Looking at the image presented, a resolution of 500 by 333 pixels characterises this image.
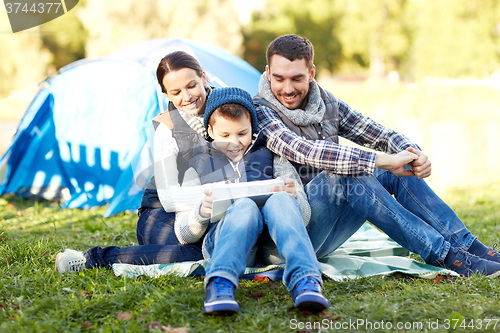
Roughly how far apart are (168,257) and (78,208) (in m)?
2.80

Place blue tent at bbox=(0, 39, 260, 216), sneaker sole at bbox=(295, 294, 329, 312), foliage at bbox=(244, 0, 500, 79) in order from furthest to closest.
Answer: foliage at bbox=(244, 0, 500, 79) → blue tent at bbox=(0, 39, 260, 216) → sneaker sole at bbox=(295, 294, 329, 312)

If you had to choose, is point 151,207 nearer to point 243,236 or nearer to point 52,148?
point 243,236

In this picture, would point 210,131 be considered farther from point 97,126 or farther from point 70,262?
point 97,126

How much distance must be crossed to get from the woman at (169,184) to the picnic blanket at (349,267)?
4.2 inches

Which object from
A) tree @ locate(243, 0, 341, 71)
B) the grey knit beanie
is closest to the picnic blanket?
the grey knit beanie

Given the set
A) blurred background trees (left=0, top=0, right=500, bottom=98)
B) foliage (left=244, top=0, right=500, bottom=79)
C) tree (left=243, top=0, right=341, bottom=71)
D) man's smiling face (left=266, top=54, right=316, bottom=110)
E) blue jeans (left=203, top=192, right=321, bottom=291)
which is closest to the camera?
blue jeans (left=203, top=192, right=321, bottom=291)

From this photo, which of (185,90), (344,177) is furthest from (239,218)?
(185,90)

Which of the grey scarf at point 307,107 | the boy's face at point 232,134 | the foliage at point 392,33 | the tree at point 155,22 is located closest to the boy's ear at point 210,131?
the boy's face at point 232,134

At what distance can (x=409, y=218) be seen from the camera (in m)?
2.54

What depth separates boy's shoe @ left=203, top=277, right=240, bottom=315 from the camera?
198 centimetres

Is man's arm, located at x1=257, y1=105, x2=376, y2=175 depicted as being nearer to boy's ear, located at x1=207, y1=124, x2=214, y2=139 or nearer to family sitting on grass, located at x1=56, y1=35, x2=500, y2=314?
family sitting on grass, located at x1=56, y1=35, x2=500, y2=314

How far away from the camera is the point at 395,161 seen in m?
2.55

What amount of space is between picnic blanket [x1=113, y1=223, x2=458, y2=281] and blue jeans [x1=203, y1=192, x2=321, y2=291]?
375 millimetres

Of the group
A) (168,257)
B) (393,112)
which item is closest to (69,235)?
(168,257)
